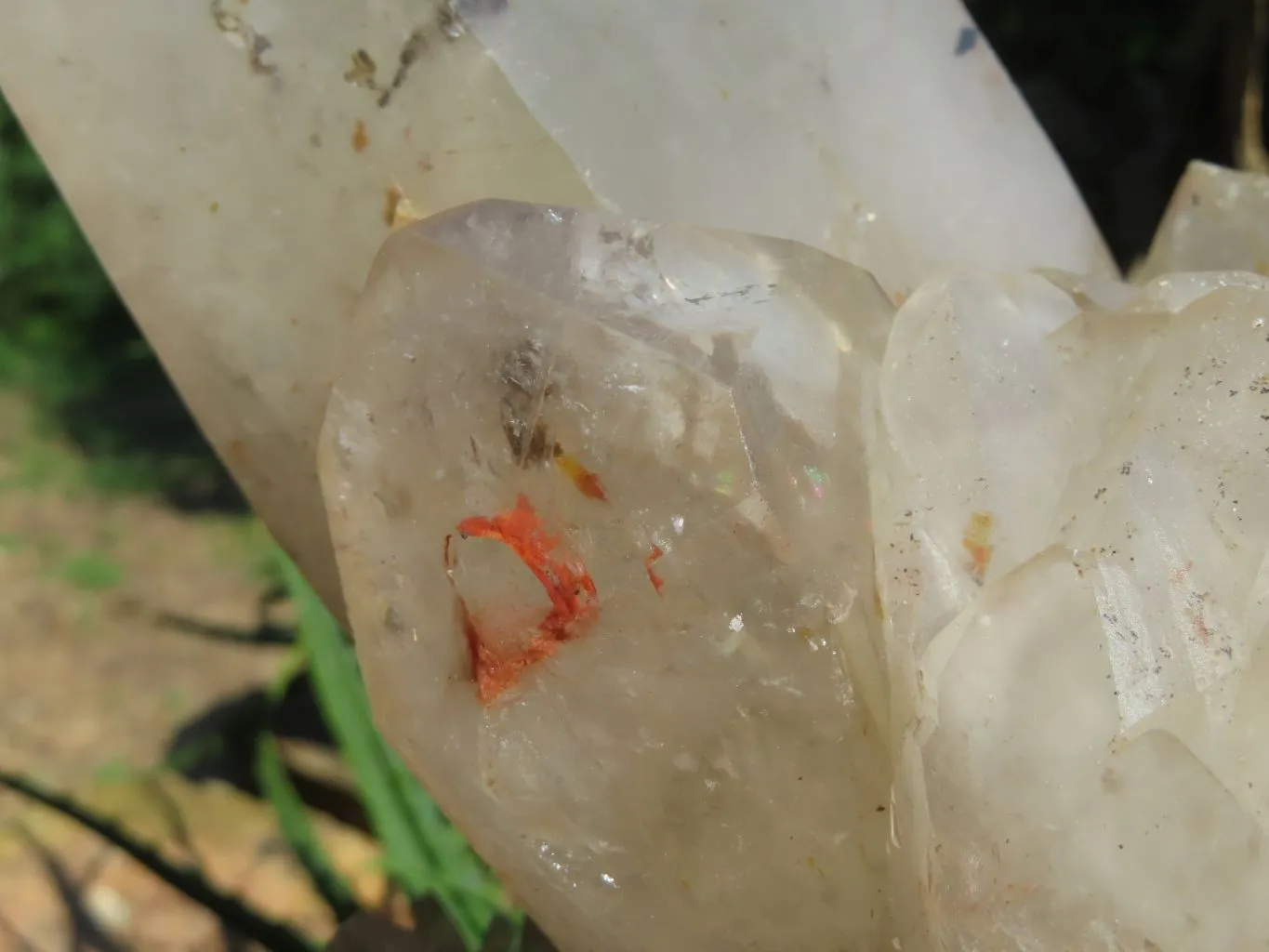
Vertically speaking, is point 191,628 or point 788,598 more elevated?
point 788,598

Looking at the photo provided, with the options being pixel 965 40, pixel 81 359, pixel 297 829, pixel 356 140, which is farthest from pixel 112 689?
pixel 965 40

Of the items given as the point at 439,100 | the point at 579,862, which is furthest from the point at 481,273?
the point at 579,862

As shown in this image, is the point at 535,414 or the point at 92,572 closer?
the point at 535,414

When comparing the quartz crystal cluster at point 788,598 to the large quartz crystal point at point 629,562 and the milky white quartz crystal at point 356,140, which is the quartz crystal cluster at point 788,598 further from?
the milky white quartz crystal at point 356,140

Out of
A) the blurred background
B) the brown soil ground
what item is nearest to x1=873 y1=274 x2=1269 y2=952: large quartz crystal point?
the blurred background

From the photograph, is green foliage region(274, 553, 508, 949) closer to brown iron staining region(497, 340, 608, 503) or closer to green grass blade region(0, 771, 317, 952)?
green grass blade region(0, 771, 317, 952)

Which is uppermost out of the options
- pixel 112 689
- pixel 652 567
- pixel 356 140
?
pixel 356 140

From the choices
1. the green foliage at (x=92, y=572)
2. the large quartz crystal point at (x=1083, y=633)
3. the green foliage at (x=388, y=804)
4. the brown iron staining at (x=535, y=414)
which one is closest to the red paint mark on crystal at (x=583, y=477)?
the brown iron staining at (x=535, y=414)

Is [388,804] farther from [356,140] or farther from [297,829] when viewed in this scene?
[356,140]
